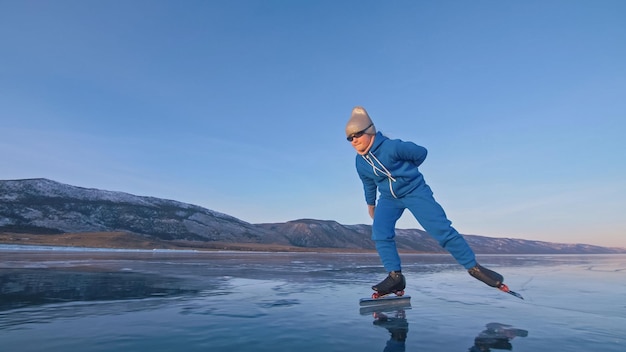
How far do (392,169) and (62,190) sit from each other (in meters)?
96.7

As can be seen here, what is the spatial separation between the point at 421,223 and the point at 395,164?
846 millimetres

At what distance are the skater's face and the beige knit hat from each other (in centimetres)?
6

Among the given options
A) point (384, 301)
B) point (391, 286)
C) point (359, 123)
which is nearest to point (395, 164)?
point (359, 123)

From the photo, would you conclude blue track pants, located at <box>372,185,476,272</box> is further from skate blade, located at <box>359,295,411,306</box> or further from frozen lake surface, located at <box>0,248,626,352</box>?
frozen lake surface, located at <box>0,248,626,352</box>

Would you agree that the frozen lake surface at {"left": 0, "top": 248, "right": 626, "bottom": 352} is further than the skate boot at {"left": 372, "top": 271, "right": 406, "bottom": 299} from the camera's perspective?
No

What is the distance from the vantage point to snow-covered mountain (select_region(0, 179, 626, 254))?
210 feet

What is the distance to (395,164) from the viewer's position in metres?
4.53

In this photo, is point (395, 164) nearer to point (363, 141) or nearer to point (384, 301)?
point (363, 141)

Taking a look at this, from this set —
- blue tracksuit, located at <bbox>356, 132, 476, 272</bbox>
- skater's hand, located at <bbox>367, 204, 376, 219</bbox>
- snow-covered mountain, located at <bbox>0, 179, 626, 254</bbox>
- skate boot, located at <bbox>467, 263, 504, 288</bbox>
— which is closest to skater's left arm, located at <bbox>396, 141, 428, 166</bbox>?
blue tracksuit, located at <bbox>356, 132, 476, 272</bbox>

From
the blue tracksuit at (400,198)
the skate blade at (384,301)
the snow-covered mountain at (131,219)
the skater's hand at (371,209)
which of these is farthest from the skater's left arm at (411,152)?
the snow-covered mountain at (131,219)

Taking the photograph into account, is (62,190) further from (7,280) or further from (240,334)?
(240,334)

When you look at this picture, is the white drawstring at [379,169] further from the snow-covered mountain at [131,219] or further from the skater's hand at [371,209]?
the snow-covered mountain at [131,219]

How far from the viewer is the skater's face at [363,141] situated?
4699 mm

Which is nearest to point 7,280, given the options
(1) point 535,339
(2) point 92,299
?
(2) point 92,299
